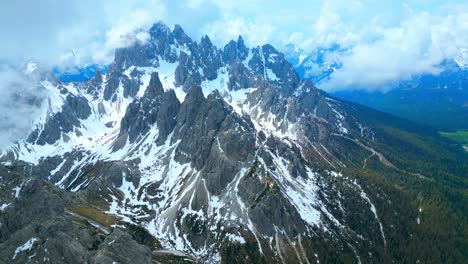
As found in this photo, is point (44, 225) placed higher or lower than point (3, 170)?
lower

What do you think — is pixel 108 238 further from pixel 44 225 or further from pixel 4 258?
pixel 4 258

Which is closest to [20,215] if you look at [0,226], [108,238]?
[0,226]

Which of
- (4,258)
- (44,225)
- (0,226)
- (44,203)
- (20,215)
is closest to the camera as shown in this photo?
(4,258)

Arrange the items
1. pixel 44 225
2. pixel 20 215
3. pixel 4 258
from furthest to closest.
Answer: pixel 20 215 < pixel 44 225 < pixel 4 258

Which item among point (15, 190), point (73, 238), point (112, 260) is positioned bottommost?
point (112, 260)

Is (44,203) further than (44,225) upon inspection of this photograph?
Yes

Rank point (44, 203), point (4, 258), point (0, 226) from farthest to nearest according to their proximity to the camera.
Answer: point (44, 203), point (0, 226), point (4, 258)

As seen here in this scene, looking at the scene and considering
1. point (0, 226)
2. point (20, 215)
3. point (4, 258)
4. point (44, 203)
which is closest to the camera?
point (4, 258)

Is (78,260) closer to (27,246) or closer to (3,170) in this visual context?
(27,246)

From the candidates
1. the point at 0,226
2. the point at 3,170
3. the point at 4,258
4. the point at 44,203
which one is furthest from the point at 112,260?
the point at 3,170
